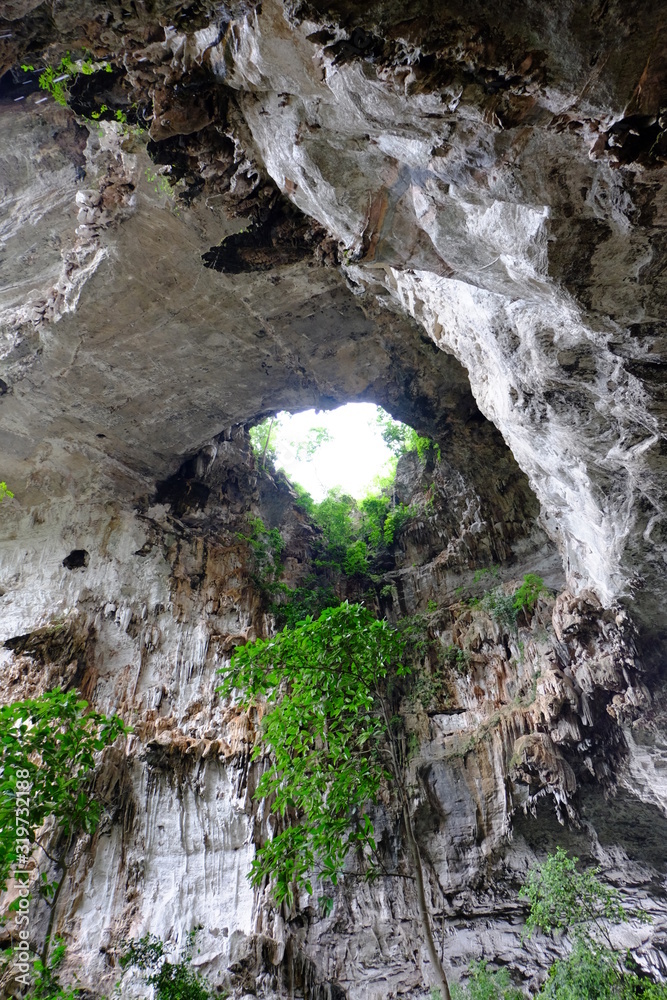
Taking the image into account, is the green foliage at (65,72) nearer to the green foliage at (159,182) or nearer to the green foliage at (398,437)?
the green foliage at (159,182)

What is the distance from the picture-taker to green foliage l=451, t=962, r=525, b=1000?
20.8 ft

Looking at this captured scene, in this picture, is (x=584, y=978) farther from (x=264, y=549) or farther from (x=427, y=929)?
(x=264, y=549)

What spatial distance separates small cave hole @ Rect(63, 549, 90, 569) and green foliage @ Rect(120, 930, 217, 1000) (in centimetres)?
590

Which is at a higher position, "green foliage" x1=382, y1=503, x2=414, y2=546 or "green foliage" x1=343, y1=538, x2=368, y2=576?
"green foliage" x1=382, y1=503, x2=414, y2=546

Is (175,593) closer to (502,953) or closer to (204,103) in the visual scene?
(502,953)

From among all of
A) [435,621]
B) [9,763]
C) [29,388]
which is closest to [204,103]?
[9,763]

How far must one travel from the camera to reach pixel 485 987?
6.49m

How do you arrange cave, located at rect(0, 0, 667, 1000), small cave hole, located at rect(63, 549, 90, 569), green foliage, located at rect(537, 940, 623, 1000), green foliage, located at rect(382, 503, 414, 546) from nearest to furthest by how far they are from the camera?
1. cave, located at rect(0, 0, 667, 1000)
2. green foliage, located at rect(537, 940, 623, 1000)
3. small cave hole, located at rect(63, 549, 90, 569)
4. green foliage, located at rect(382, 503, 414, 546)

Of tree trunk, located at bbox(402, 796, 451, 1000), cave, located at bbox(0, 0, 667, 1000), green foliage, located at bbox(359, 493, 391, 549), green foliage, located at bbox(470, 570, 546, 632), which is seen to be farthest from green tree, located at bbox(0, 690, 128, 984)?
green foliage, located at bbox(359, 493, 391, 549)

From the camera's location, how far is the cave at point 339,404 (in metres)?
2.71

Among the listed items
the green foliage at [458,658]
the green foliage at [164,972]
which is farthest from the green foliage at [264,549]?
the green foliage at [164,972]

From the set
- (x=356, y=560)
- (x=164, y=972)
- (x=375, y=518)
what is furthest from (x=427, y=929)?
(x=375, y=518)

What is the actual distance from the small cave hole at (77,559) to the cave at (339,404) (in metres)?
0.08

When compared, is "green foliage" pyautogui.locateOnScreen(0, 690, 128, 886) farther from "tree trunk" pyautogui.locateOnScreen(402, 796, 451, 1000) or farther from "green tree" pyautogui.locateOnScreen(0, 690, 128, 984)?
"tree trunk" pyautogui.locateOnScreen(402, 796, 451, 1000)
